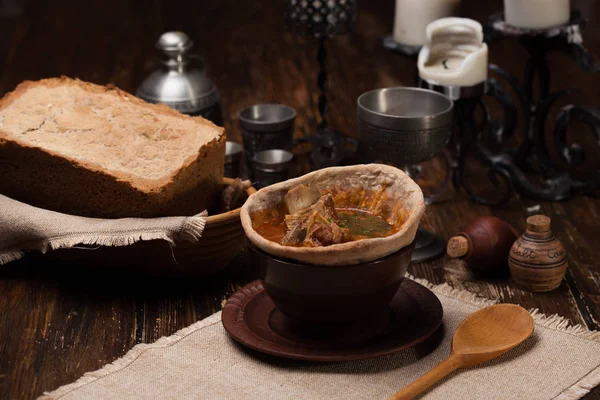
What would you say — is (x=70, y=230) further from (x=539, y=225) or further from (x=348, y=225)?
(x=539, y=225)

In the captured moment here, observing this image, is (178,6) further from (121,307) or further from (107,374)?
(107,374)

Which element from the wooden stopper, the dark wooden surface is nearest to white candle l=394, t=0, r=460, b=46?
the dark wooden surface

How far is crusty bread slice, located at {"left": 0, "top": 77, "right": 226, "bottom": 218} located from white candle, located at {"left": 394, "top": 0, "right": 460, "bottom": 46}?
78 cm

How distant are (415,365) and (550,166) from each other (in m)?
1.16

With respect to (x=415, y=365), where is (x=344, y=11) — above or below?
above

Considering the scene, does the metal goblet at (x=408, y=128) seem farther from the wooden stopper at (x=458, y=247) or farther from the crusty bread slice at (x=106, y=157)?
the crusty bread slice at (x=106, y=157)

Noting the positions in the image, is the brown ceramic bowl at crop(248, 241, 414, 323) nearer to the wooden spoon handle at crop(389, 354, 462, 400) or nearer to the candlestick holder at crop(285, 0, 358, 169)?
the wooden spoon handle at crop(389, 354, 462, 400)

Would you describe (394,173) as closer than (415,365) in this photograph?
No

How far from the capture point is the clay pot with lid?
6.60 ft

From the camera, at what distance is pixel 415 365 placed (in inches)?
66.9

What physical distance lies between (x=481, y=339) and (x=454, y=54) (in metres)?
1.01

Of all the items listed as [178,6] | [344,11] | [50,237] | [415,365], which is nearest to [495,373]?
[415,365]

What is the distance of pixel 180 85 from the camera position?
277 cm

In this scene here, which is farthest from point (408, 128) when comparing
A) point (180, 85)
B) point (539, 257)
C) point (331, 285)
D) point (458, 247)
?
point (180, 85)
